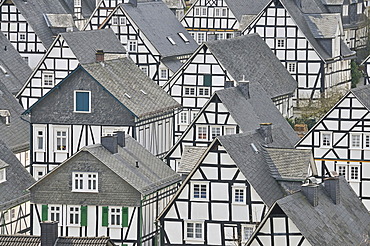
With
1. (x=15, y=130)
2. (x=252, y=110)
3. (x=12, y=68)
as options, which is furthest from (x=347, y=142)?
(x=12, y=68)

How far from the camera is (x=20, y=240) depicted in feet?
185

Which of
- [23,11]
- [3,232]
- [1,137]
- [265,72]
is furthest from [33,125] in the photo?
[23,11]

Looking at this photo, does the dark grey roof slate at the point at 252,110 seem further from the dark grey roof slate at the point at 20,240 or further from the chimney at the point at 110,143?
the dark grey roof slate at the point at 20,240

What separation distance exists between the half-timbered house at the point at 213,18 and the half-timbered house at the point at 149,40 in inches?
319

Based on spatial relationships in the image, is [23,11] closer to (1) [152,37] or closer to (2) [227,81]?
(1) [152,37]

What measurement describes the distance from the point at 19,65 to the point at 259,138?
34.1 m

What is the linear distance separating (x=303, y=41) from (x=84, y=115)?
97.2 ft

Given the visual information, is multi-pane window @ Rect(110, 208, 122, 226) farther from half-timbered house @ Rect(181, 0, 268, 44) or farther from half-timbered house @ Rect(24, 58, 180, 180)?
half-timbered house @ Rect(181, 0, 268, 44)

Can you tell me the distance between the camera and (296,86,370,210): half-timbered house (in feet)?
243

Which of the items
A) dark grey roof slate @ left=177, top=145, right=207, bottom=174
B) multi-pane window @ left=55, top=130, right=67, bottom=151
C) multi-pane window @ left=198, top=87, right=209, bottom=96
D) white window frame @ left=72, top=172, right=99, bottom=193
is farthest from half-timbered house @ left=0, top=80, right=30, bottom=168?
multi-pane window @ left=198, top=87, right=209, bottom=96

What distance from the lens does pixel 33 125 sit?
78438mm

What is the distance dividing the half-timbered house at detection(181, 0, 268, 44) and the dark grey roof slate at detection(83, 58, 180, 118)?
30.8 meters

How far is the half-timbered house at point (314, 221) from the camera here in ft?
201

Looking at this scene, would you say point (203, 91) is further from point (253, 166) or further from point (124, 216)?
point (253, 166)
